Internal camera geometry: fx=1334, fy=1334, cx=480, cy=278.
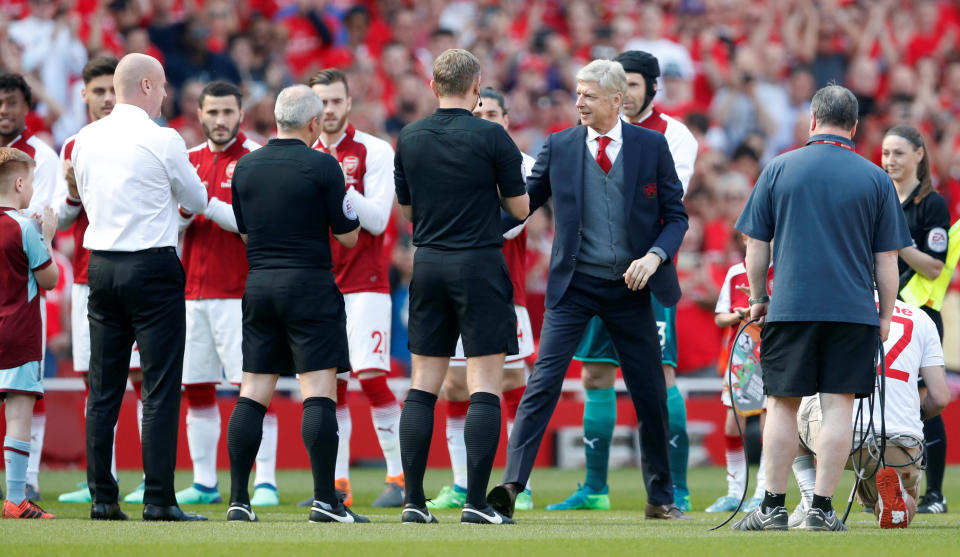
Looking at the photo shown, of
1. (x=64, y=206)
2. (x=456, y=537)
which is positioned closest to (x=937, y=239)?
→ (x=456, y=537)

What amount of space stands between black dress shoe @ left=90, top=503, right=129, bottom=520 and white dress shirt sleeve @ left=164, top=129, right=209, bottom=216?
5.74 ft

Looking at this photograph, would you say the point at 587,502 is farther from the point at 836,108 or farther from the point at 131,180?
the point at 131,180

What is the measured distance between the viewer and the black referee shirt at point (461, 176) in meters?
7.14

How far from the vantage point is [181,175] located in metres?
7.45

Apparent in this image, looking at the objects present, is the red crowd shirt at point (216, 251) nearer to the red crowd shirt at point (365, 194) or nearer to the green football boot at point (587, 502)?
the red crowd shirt at point (365, 194)

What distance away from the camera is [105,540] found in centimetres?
627

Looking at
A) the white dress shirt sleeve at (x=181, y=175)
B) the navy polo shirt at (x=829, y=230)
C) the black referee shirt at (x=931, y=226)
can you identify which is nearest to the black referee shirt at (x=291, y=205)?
the white dress shirt sleeve at (x=181, y=175)

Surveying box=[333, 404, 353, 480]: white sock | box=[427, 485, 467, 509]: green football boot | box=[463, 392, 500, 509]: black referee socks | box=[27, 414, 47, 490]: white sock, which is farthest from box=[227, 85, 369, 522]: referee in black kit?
box=[27, 414, 47, 490]: white sock

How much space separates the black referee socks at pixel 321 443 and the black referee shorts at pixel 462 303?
23.9 inches

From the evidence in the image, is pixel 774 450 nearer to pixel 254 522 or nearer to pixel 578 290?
pixel 578 290

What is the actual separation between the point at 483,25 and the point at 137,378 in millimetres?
10629

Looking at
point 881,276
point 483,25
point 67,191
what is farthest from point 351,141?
point 483,25

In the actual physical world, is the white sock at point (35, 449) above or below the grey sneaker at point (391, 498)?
above

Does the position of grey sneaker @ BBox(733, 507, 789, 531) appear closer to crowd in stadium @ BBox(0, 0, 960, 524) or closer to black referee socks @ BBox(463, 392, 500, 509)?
black referee socks @ BBox(463, 392, 500, 509)
